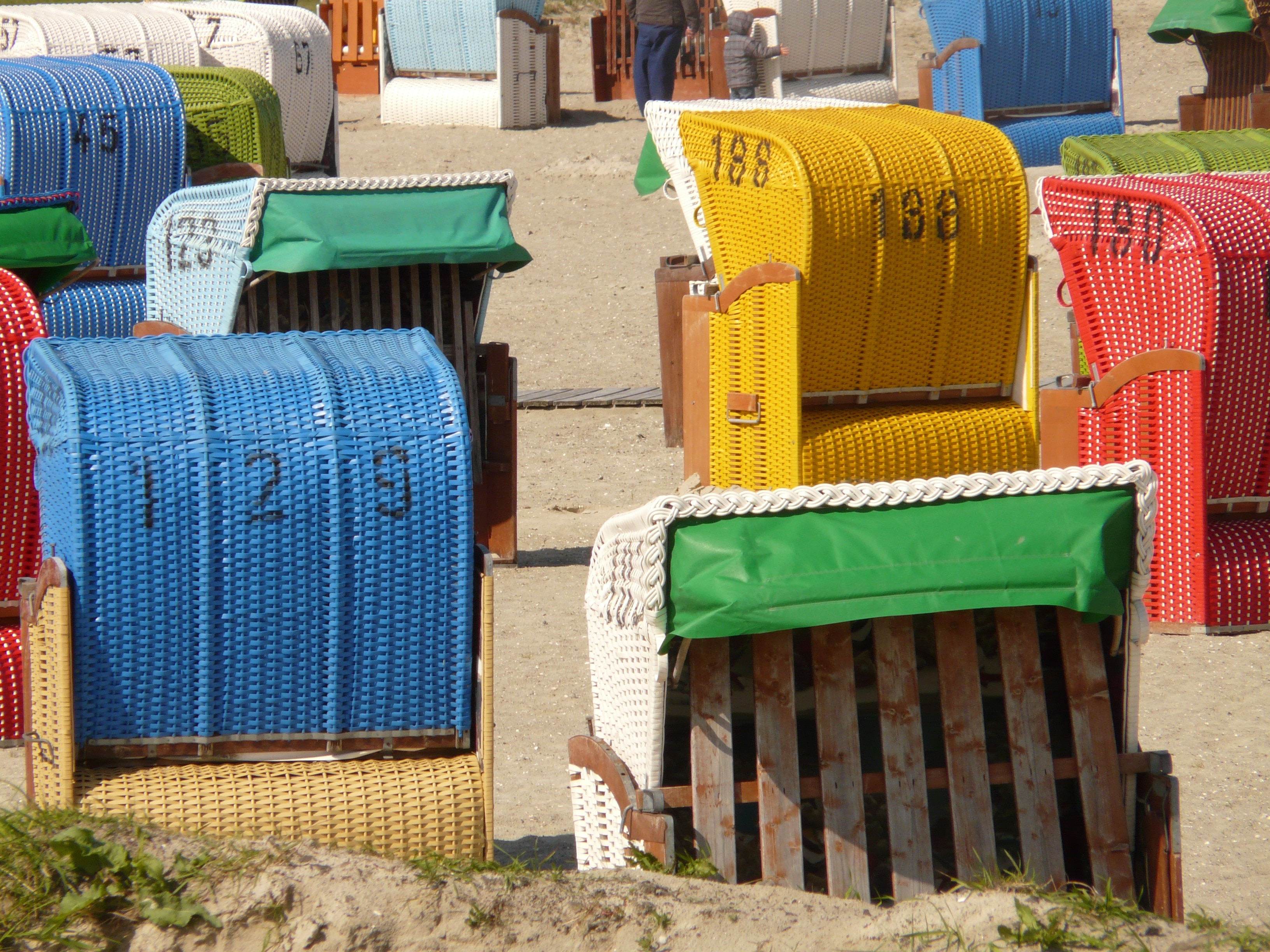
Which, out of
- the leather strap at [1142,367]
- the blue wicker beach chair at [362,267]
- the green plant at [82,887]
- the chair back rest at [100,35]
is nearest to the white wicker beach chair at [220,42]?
the chair back rest at [100,35]

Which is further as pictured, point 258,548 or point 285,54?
point 285,54

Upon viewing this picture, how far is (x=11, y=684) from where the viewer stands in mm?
4754

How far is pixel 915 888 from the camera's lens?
10.6 feet

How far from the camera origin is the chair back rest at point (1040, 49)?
15.1 m

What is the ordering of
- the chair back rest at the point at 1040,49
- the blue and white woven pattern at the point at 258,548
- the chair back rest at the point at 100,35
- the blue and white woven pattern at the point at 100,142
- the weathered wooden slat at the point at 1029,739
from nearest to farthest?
the blue and white woven pattern at the point at 258,548 < the weathered wooden slat at the point at 1029,739 < the blue and white woven pattern at the point at 100,142 < the chair back rest at the point at 100,35 < the chair back rest at the point at 1040,49

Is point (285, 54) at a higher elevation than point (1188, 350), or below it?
higher

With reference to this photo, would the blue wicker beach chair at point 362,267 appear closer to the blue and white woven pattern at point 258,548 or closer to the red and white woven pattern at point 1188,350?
the red and white woven pattern at point 1188,350

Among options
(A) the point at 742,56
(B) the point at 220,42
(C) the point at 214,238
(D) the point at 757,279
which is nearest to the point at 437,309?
(C) the point at 214,238

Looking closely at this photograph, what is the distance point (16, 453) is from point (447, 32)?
572 inches

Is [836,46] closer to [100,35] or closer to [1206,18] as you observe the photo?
[1206,18]

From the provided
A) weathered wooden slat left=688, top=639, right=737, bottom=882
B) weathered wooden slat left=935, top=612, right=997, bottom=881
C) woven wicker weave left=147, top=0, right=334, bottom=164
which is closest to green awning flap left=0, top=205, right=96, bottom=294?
weathered wooden slat left=688, top=639, right=737, bottom=882

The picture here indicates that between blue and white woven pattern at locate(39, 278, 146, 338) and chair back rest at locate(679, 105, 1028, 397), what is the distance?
137 inches

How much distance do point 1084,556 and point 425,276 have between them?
422cm

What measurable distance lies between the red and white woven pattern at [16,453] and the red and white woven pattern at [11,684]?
163 mm
